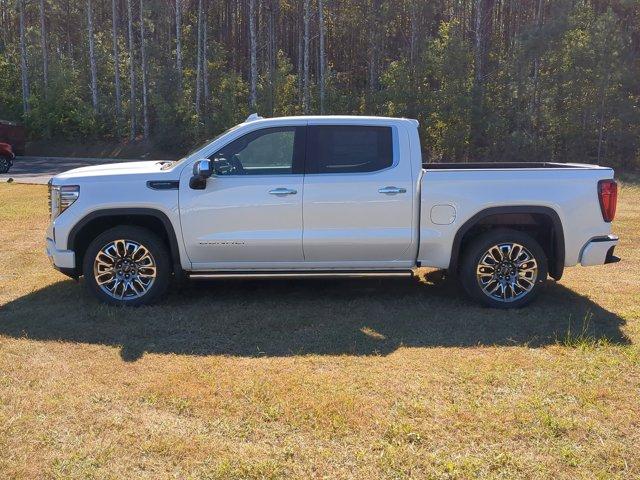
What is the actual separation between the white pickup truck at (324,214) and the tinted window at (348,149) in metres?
0.01

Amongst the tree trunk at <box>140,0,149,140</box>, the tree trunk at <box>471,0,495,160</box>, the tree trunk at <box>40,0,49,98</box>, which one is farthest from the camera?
the tree trunk at <box>40,0,49,98</box>

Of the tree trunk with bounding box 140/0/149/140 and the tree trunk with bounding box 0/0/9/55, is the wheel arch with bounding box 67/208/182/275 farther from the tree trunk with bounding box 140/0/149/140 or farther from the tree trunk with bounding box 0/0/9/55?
the tree trunk with bounding box 0/0/9/55

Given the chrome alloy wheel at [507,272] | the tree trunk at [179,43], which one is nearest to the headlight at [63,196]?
the chrome alloy wheel at [507,272]

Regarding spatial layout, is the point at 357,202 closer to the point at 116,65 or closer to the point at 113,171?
the point at 113,171

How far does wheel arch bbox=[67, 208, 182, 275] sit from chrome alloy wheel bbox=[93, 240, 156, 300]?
0.26 m

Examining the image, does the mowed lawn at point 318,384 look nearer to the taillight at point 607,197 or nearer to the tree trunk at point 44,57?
the taillight at point 607,197

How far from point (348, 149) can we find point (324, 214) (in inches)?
28.4

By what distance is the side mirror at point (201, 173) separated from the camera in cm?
587

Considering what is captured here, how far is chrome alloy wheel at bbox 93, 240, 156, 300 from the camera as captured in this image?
6.20 meters

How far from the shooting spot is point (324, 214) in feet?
20.1

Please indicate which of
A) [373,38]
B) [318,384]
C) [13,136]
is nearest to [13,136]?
[13,136]

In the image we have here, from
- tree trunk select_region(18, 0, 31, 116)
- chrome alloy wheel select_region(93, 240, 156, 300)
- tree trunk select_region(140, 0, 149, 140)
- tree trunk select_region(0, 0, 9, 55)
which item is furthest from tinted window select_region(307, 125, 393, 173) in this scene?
tree trunk select_region(0, 0, 9, 55)

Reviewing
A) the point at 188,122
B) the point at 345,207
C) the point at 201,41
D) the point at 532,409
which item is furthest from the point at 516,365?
the point at 201,41

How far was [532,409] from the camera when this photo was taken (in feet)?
13.2
